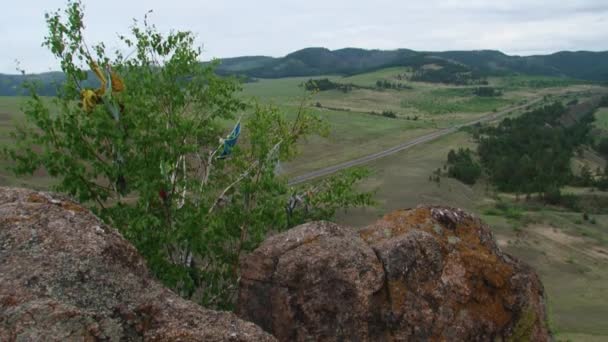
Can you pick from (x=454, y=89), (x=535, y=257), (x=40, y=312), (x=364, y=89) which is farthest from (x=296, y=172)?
(x=454, y=89)

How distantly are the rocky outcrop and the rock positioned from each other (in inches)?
95.6

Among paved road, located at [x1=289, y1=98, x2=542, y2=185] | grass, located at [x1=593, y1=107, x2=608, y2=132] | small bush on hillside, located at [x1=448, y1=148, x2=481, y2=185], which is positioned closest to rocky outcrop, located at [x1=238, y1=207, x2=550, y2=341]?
paved road, located at [x1=289, y1=98, x2=542, y2=185]

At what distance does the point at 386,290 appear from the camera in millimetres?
9188

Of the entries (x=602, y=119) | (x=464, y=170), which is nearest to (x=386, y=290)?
(x=464, y=170)

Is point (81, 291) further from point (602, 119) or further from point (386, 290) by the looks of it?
point (602, 119)

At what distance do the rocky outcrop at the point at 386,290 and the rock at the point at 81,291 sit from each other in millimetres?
2427

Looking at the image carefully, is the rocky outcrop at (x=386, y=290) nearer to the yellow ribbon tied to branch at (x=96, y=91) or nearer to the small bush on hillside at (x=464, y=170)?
the yellow ribbon tied to branch at (x=96, y=91)

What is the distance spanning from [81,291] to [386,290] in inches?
199

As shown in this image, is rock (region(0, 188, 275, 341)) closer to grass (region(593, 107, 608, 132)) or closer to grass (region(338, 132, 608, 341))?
grass (region(338, 132, 608, 341))

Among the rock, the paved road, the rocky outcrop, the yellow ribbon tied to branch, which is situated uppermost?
the yellow ribbon tied to branch

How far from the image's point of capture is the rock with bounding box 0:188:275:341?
5812 mm

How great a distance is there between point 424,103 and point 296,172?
359ft

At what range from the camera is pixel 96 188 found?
10.6 meters

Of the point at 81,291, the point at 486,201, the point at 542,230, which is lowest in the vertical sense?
the point at 486,201
